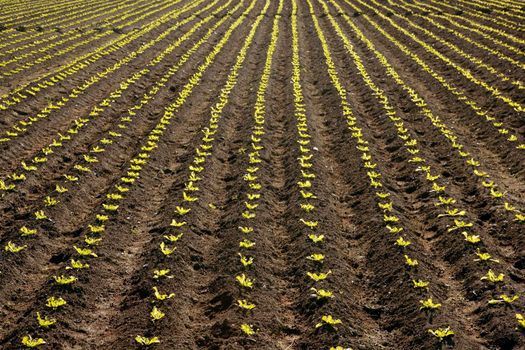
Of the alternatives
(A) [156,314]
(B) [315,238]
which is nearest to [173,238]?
(A) [156,314]

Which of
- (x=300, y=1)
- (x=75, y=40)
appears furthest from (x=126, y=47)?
(x=300, y=1)

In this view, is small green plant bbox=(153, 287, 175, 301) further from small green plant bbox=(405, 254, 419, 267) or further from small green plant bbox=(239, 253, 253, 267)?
small green plant bbox=(405, 254, 419, 267)

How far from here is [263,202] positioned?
1066 centimetres

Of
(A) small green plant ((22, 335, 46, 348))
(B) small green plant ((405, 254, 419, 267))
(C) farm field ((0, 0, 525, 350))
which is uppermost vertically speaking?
(B) small green plant ((405, 254, 419, 267))

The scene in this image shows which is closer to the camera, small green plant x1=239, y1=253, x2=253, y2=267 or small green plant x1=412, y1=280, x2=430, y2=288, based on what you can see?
small green plant x1=412, y1=280, x2=430, y2=288

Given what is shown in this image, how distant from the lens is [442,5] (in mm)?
38656

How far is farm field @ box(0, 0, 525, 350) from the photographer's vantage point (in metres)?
7.07

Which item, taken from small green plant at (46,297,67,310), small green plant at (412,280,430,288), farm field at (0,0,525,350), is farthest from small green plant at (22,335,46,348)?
small green plant at (412,280,430,288)

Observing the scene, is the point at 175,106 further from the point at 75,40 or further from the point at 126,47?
the point at 75,40

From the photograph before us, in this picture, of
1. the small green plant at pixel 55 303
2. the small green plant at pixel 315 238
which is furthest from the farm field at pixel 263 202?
the small green plant at pixel 315 238

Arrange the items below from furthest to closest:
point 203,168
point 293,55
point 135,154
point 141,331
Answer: point 293,55, point 135,154, point 203,168, point 141,331

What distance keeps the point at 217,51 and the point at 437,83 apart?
12711 mm

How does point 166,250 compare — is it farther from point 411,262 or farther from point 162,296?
point 411,262

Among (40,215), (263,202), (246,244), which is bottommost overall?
(263,202)
